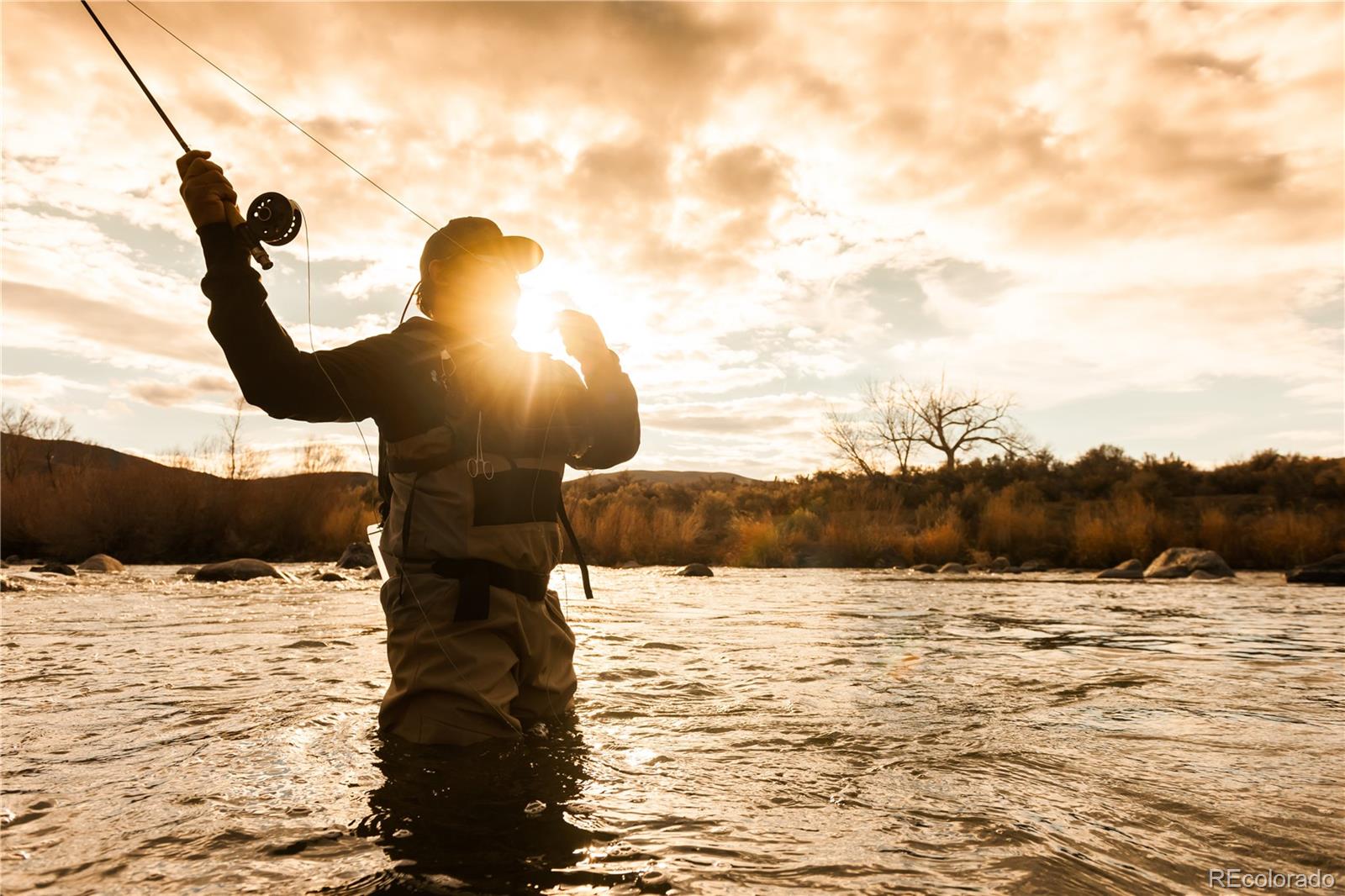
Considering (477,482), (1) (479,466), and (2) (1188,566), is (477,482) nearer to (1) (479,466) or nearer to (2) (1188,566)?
(1) (479,466)

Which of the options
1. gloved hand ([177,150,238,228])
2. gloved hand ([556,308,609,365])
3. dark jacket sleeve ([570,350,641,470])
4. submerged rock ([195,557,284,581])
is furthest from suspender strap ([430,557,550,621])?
submerged rock ([195,557,284,581])

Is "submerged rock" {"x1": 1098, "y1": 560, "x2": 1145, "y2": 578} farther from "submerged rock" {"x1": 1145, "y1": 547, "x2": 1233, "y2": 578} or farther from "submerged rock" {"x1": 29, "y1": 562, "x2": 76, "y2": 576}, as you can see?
"submerged rock" {"x1": 29, "y1": 562, "x2": 76, "y2": 576}

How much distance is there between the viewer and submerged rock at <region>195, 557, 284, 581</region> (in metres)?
13.4

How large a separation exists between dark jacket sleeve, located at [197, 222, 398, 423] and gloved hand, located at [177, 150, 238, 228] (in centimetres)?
4

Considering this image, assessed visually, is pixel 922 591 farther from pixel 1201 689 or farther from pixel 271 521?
pixel 271 521

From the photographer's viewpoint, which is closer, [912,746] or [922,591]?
[912,746]

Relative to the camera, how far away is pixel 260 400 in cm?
252

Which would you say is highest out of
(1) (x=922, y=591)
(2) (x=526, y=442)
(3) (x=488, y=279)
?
(3) (x=488, y=279)

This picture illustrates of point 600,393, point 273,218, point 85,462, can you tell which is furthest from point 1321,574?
point 85,462

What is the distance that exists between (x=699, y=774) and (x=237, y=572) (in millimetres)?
12844

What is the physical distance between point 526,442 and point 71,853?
5.63 ft

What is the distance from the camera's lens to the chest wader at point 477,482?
2.96 metres

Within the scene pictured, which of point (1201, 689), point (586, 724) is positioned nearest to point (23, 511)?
point (586, 724)

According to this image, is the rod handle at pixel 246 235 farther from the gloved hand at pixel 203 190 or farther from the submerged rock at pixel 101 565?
the submerged rock at pixel 101 565
